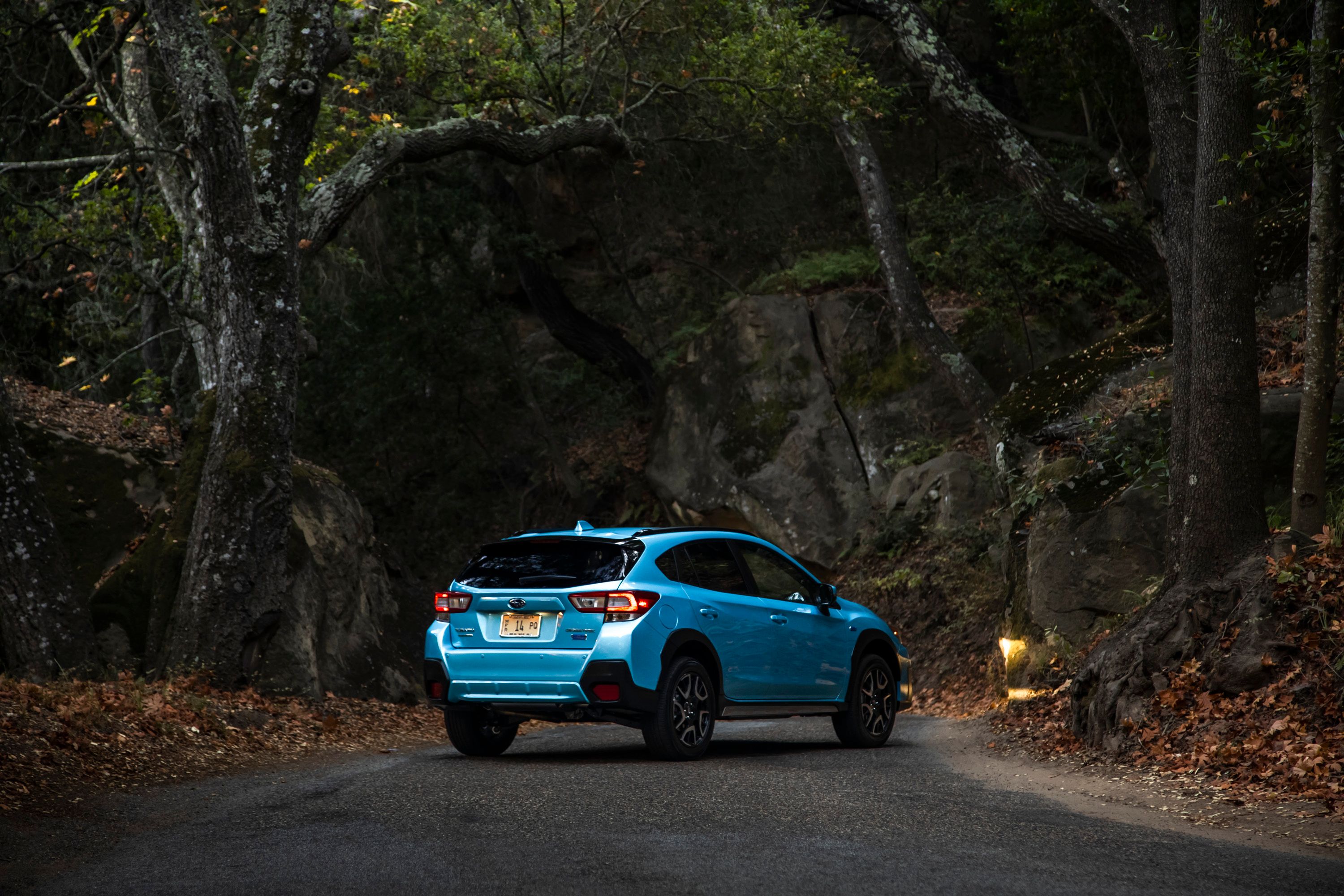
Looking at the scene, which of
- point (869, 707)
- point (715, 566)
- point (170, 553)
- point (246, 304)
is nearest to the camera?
point (715, 566)

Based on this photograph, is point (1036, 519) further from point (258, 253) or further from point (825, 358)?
point (825, 358)

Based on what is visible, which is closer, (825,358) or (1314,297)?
(1314,297)

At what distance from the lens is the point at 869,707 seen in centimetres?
1150

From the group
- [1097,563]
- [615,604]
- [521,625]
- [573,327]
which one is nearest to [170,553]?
[521,625]

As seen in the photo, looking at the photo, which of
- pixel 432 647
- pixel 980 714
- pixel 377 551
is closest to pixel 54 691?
pixel 432 647

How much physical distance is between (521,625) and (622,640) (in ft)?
2.72

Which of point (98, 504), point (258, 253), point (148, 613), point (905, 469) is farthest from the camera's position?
point (905, 469)

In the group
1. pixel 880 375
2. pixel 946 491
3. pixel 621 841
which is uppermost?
pixel 880 375

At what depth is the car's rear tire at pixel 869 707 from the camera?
11.3 metres

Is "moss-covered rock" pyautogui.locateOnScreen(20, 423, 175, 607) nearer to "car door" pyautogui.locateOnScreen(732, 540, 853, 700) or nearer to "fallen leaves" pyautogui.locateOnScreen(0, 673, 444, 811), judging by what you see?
"fallen leaves" pyautogui.locateOnScreen(0, 673, 444, 811)

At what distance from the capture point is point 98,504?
15430 mm

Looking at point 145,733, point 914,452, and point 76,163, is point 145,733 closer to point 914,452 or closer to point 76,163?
point 76,163

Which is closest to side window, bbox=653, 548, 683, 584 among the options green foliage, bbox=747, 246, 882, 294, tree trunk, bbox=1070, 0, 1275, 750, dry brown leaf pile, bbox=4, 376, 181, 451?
tree trunk, bbox=1070, 0, 1275, 750

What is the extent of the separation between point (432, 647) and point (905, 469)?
13703 mm
